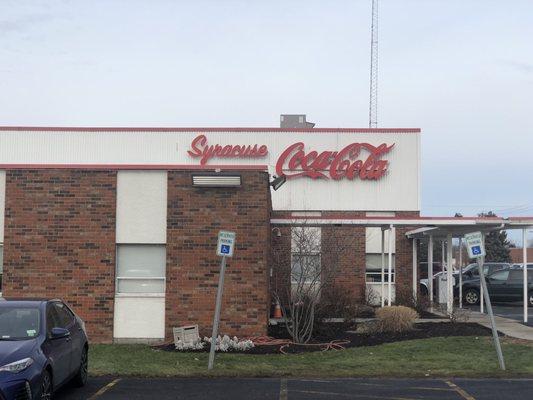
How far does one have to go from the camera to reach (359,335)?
16250 millimetres

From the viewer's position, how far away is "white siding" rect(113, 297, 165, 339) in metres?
15.6

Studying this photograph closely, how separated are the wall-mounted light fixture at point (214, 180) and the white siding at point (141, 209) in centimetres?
84

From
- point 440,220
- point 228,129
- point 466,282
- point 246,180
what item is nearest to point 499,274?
point 466,282

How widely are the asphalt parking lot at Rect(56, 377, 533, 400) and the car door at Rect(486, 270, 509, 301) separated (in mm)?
18088

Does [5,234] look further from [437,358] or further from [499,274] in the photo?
[499,274]

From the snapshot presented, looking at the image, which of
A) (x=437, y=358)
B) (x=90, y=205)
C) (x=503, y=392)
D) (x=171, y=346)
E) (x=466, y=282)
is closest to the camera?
(x=503, y=392)

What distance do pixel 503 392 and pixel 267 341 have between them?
6.03m

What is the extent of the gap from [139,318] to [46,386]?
743 cm

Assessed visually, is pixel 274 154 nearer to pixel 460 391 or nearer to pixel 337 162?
pixel 337 162

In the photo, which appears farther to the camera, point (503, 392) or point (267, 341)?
point (267, 341)

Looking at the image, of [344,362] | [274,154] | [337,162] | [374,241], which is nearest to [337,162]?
[337,162]

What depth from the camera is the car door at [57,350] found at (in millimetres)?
8702

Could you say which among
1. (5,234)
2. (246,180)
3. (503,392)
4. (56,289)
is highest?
(246,180)

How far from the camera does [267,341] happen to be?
49.5 feet
